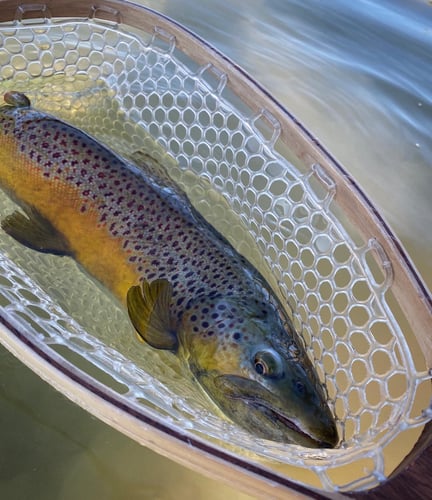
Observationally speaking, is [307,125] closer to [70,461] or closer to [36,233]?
[36,233]

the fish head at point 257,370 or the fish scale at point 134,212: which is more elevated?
the fish scale at point 134,212

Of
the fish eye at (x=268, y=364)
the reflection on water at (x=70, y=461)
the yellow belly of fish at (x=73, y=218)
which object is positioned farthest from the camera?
the yellow belly of fish at (x=73, y=218)

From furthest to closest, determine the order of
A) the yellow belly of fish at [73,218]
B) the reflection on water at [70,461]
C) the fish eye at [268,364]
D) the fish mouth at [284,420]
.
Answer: the yellow belly of fish at [73,218], the reflection on water at [70,461], the fish eye at [268,364], the fish mouth at [284,420]

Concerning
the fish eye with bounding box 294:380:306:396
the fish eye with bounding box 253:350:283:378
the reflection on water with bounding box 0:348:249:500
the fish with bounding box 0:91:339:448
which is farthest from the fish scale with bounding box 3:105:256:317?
the reflection on water with bounding box 0:348:249:500

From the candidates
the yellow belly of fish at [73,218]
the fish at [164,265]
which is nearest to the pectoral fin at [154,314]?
the fish at [164,265]

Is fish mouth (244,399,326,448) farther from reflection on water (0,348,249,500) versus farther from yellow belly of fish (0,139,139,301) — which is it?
yellow belly of fish (0,139,139,301)

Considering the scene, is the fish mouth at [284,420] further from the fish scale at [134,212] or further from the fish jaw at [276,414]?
the fish scale at [134,212]

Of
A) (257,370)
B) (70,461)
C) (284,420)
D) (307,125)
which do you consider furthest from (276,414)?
(307,125)

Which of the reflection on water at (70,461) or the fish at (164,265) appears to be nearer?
the fish at (164,265)
